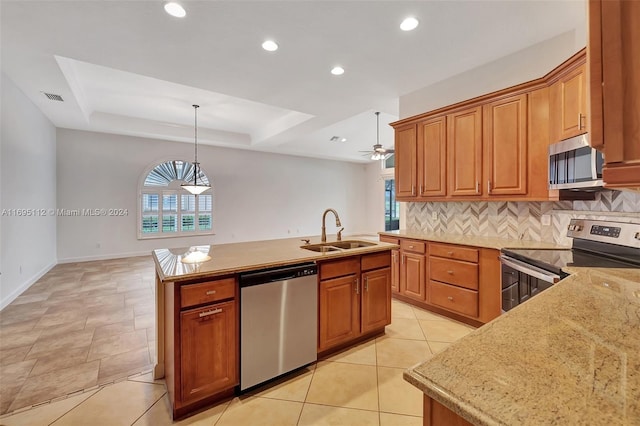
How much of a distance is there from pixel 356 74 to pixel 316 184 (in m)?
6.41

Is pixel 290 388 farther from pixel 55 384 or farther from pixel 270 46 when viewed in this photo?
pixel 270 46

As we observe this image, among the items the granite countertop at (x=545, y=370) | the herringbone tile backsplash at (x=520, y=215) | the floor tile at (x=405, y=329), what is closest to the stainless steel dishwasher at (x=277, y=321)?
the floor tile at (x=405, y=329)

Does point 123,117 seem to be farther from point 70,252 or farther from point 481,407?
point 481,407

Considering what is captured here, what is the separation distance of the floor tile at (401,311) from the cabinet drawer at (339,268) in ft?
4.02

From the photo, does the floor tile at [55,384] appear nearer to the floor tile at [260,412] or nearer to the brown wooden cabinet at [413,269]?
the floor tile at [260,412]

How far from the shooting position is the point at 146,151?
679cm

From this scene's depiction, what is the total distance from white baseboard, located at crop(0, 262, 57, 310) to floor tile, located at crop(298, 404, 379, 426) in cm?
419

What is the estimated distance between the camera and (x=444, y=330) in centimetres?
291

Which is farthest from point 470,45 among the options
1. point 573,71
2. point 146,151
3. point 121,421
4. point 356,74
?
point 146,151

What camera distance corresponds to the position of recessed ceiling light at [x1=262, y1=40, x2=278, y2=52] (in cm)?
277

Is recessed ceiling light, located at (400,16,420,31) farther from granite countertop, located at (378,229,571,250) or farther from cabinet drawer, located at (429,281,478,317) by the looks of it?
cabinet drawer, located at (429,281,478,317)

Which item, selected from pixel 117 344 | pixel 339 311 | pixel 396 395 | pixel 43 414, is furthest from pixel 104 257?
pixel 396 395

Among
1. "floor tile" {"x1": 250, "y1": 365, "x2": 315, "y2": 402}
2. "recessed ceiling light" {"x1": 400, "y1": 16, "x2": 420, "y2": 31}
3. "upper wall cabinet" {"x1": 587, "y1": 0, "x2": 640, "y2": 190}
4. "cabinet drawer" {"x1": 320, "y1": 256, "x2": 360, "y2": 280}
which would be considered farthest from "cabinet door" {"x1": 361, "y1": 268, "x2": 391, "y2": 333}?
"recessed ceiling light" {"x1": 400, "y1": 16, "x2": 420, "y2": 31}

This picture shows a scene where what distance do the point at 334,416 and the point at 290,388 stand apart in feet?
1.33
